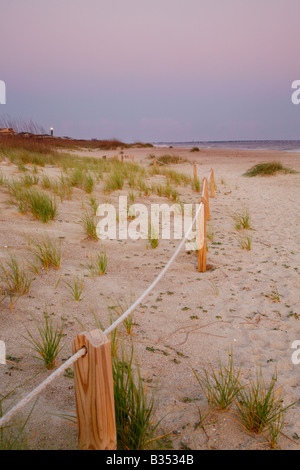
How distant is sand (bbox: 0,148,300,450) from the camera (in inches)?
66.2

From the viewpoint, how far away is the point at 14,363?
2002 mm

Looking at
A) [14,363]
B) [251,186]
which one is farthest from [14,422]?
[251,186]

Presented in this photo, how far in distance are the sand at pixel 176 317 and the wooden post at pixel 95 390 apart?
418mm

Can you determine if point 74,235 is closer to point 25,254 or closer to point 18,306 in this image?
point 25,254

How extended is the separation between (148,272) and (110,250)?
2.40 ft

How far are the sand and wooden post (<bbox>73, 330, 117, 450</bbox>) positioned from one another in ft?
1.37

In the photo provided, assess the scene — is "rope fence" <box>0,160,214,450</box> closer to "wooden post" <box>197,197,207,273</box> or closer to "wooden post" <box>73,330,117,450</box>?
"wooden post" <box>73,330,117,450</box>

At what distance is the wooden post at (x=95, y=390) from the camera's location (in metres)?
1.09

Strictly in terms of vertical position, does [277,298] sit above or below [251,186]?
below

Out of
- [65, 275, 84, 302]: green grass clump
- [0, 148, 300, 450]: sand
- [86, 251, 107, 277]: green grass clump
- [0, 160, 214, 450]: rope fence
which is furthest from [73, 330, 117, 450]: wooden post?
[86, 251, 107, 277]: green grass clump

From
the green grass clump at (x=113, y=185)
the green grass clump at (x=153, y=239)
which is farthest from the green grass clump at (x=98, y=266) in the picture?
the green grass clump at (x=113, y=185)

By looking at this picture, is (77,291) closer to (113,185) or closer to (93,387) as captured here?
(93,387)
